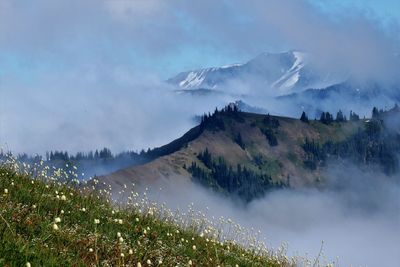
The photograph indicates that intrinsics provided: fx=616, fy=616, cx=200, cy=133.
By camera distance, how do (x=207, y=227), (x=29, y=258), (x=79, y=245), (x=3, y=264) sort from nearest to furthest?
(x=3, y=264) < (x=29, y=258) < (x=79, y=245) < (x=207, y=227)

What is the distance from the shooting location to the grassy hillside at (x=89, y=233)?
Answer: 9.01m

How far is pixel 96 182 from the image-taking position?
17.3 m

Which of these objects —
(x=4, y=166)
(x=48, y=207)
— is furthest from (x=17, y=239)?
(x=4, y=166)

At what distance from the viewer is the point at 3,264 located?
7277 mm

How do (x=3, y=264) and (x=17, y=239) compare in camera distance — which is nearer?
(x=3, y=264)

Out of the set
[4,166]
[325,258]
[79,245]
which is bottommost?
[325,258]

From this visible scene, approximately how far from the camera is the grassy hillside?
901 centimetres

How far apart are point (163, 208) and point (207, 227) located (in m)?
1.49

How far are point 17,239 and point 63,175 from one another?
9.77 m

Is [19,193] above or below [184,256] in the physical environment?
above

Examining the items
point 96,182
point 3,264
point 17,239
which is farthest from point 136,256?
point 96,182

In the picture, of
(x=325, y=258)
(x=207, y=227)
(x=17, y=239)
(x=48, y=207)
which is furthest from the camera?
A: (x=207, y=227)

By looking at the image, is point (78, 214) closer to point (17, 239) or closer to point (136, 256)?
point (136, 256)

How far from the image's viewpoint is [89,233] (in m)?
11.4
